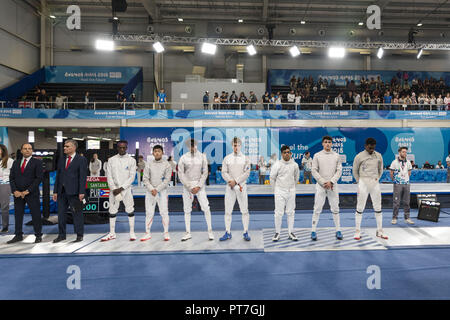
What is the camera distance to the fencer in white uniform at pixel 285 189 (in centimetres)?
555

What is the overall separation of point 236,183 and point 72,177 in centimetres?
292

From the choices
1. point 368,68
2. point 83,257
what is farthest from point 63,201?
point 368,68

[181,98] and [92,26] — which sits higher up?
[92,26]

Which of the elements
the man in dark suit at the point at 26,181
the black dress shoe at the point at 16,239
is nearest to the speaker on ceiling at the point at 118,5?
the man in dark suit at the point at 26,181

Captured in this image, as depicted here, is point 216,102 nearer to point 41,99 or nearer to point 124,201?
point 41,99

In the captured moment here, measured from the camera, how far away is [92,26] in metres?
21.7

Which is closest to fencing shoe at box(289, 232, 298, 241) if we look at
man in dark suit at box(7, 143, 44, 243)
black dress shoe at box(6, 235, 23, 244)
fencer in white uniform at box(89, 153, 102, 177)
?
man in dark suit at box(7, 143, 44, 243)

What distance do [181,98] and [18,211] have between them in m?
13.6

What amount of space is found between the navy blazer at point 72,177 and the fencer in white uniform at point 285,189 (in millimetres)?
3495

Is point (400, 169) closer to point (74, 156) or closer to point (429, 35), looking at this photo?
point (74, 156)

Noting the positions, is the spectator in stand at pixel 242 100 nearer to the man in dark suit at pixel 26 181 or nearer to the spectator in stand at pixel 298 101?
the spectator in stand at pixel 298 101

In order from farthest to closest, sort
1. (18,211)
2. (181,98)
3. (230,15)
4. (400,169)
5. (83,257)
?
1. (230,15)
2. (181,98)
3. (400,169)
4. (18,211)
5. (83,257)

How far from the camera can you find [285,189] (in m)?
5.58

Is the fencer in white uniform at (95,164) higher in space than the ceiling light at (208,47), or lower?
lower
